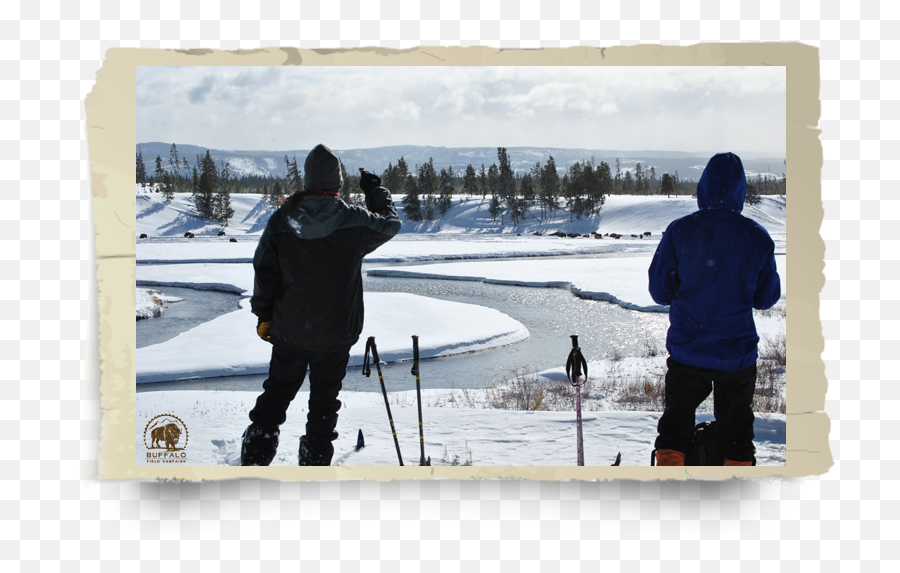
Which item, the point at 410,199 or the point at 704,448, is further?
the point at 410,199

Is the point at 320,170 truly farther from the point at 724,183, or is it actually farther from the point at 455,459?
the point at 724,183

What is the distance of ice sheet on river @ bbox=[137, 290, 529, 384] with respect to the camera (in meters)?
6.39

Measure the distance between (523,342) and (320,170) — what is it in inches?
245

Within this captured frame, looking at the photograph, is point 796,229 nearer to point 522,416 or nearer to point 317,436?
point 522,416

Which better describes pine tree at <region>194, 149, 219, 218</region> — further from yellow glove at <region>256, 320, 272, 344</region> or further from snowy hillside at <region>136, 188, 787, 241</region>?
yellow glove at <region>256, 320, 272, 344</region>

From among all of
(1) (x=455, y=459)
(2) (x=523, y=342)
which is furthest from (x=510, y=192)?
(1) (x=455, y=459)

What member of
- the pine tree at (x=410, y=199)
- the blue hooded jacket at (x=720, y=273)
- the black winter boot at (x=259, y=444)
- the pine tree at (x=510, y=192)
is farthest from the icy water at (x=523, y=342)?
the pine tree at (x=510, y=192)

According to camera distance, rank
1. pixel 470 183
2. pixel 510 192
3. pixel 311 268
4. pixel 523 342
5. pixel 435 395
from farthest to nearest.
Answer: pixel 470 183
pixel 510 192
pixel 523 342
pixel 435 395
pixel 311 268

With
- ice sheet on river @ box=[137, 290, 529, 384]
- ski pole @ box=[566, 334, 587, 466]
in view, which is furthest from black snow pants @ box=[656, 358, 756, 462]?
ice sheet on river @ box=[137, 290, 529, 384]

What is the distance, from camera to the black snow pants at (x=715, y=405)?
278 centimetres

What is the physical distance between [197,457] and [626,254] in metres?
22.2

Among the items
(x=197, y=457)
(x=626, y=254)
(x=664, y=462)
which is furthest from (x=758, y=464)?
(x=626, y=254)

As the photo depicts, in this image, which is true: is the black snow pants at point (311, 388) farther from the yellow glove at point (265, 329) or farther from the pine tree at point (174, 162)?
the pine tree at point (174, 162)

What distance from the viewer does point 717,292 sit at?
108 inches
